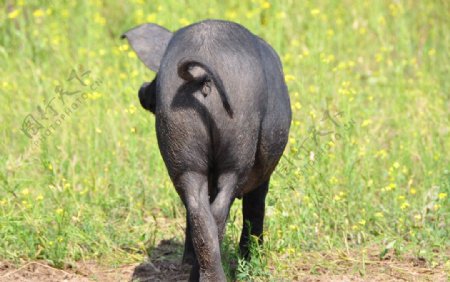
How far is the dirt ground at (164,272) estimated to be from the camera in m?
4.92

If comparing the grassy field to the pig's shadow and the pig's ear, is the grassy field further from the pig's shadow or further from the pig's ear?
the pig's ear

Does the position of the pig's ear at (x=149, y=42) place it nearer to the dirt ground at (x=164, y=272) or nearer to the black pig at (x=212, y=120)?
the black pig at (x=212, y=120)

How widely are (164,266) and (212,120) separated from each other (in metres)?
1.70

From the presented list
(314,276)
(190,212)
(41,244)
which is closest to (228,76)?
(190,212)

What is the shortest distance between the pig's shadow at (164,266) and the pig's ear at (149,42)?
135cm

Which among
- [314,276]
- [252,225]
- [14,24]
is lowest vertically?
[314,276]

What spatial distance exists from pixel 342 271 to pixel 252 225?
2.15 ft

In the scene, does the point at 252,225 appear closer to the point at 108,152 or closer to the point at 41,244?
the point at 41,244

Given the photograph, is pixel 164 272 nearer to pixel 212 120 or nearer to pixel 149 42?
pixel 149 42

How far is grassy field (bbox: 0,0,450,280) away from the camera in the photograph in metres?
5.34

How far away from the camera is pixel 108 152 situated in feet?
21.6

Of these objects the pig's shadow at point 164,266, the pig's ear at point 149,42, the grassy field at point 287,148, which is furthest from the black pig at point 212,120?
the pig's shadow at point 164,266

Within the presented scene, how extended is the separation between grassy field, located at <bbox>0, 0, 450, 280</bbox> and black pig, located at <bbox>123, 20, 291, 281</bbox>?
0.70m

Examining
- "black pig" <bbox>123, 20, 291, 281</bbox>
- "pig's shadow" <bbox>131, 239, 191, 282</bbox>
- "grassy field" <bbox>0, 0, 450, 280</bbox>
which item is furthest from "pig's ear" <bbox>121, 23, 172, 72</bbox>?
"pig's shadow" <bbox>131, 239, 191, 282</bbox>
